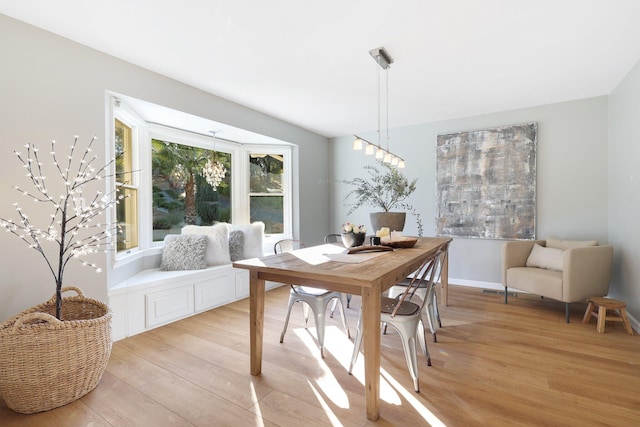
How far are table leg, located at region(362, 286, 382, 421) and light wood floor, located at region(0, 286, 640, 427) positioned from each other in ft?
0.47

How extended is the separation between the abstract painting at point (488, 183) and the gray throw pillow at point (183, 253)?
337 centimetres

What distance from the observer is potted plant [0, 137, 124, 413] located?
1.73 meters

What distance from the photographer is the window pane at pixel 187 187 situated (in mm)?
3762

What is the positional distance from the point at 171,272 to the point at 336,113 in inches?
114

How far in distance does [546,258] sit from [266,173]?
3.95 meters

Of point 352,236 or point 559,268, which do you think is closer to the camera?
point 352,236

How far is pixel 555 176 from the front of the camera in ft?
12.8

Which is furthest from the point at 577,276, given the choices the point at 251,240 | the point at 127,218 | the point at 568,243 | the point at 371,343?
the point at 127,218

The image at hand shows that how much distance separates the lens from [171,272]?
336 centimetres

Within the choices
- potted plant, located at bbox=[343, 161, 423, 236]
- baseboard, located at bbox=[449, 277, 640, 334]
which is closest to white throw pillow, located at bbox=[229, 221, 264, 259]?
potted plant, located at bbox=[343, 161, 423, 236]

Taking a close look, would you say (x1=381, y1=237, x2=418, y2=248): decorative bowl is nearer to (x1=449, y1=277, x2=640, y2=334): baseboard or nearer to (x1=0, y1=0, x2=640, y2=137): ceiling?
(x1=0, y1=0, x2=640, y2=137): ceiling

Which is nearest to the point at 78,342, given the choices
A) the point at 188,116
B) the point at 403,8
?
the point at 188,116

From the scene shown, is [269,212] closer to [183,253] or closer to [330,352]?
[183,253]

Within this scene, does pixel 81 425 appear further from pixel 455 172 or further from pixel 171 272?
pixel 455 172
